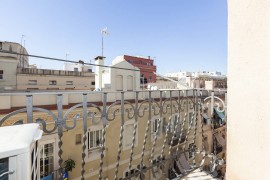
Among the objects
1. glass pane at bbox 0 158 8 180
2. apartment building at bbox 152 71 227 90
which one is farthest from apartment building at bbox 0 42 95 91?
glass pane at bbox 0 158 8 180

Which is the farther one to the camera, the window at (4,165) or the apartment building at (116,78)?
the apartment building at (116,78)

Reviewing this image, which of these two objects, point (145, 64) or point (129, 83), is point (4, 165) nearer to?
point (129, 83)

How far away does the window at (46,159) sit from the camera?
27.4 ft

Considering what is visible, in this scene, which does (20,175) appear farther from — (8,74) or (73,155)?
(8,74)

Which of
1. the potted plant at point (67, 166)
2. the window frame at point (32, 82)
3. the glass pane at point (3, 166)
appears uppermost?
the window frame at point (32, 82)

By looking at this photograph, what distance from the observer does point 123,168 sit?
11.1 meters

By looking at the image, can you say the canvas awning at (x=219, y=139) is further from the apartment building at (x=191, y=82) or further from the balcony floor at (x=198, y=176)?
the balcony floor at (x=198, y=176)
